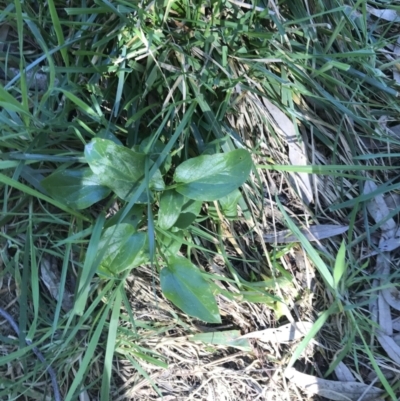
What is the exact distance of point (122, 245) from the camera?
2.62 feet

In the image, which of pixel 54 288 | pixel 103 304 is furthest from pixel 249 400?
pixel 54 288

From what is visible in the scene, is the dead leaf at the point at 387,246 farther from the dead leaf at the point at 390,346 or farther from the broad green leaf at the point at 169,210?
the broad green leaf at the point at 169,210

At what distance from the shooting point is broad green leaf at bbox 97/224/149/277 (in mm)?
795

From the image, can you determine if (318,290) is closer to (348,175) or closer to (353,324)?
(353,324)

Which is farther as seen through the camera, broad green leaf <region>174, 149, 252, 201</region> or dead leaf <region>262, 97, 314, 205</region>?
dead leaf <region>262, 97, 314, 205</region>

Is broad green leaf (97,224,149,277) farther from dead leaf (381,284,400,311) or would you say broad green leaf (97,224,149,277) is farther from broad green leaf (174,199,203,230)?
dead leaf (381,284,400,311)

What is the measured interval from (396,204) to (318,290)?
26 cm

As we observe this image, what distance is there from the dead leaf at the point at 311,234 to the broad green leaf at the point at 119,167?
293 mm

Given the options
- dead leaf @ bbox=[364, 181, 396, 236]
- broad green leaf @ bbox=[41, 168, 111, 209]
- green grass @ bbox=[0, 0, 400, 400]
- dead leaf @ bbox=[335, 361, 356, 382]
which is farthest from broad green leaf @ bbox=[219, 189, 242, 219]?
dead leaf @ bbox=[335, 361, 356, 382]

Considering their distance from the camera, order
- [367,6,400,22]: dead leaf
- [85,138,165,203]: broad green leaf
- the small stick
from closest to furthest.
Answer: [85,138,165,203]: broad green leaf → the small stick → [367,6,400,22]: dead leaf

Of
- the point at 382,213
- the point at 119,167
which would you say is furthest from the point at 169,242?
the point at 382,213

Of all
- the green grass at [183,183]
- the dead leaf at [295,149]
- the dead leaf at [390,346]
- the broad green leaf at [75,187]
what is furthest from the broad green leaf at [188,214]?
the dead leaf at [390,346]

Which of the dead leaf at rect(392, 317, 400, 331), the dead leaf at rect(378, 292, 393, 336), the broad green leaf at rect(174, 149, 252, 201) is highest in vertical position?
the broad green leaf at rect(174, 149, 252, 201)

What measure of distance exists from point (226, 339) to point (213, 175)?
0.38 metres
